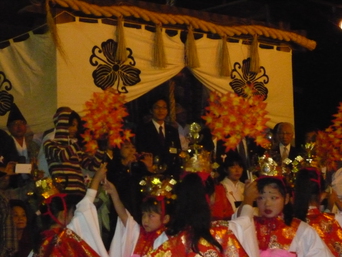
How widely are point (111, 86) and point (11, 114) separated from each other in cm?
100

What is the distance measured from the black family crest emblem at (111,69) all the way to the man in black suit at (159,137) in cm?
35

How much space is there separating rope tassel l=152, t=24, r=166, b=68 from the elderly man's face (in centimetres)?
149

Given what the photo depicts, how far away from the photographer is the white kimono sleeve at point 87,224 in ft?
17.0

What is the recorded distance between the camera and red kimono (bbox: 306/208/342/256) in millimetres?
5742

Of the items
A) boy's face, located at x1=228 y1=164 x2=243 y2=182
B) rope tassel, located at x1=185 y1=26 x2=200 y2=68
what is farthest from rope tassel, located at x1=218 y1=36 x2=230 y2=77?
boy's face, located at x1=228 y1=164 x2=243 y2=182

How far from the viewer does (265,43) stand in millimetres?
8555

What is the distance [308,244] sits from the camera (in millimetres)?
5203

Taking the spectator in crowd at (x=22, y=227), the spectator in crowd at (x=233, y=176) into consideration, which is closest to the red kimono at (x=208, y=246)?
the spectator in crowd at (x=22, y=227)

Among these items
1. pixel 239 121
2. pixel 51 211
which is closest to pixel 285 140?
pixel 239 121

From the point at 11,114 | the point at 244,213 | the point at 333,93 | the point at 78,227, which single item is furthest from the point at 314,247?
the point at 333,93

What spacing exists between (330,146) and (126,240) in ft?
9.77

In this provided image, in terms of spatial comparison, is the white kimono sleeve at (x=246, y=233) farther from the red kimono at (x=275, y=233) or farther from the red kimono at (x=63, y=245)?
the red kimono at (x=63, y=245)

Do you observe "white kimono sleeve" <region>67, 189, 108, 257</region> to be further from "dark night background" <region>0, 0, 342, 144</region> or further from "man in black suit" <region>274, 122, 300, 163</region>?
"dark night background" <region>0, 0, 342, 144</region>

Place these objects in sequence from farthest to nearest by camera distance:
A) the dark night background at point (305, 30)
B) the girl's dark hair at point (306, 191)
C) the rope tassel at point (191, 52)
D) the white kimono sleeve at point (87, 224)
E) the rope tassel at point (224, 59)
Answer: the dark night background at point (305, 30) → the rope tassel at point (224, 59) → the rope tassel at point (191, 52) → the girl's dark hair at point (306, 191) → the white kimono sleeve at point (87, 224)
